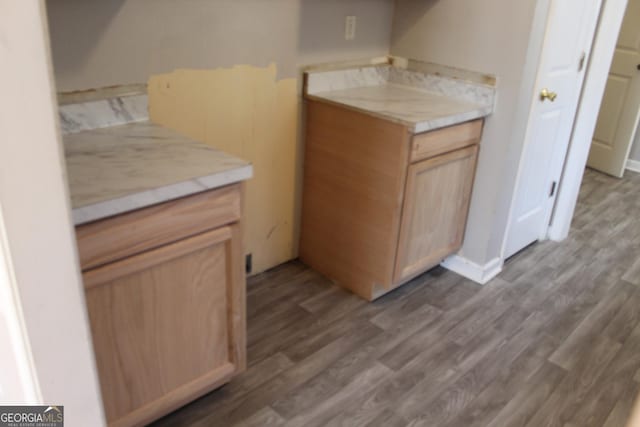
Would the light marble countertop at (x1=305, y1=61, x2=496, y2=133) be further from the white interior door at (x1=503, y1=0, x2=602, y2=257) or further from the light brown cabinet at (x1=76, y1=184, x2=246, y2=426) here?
the light brown cabinet at (x1=76, y1=184, x2=246, y2=426)

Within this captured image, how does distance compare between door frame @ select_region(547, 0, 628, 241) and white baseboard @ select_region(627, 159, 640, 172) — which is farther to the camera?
white baseboard @ select_region(627, 159, 640, 172)

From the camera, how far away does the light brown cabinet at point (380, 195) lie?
2238 millimetres

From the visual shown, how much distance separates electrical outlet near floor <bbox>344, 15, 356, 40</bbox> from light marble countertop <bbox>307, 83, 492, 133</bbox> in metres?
0.24

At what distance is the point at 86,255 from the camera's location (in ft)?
4.25

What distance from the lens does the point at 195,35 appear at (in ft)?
6.52

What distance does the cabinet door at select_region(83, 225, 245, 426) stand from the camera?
1.42m

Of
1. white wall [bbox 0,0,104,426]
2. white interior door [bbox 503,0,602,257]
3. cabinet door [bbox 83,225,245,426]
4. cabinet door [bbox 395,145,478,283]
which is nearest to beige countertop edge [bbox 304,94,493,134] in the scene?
cabinet door [bbox 395,145,478,283]

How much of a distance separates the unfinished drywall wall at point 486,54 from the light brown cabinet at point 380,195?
81mm

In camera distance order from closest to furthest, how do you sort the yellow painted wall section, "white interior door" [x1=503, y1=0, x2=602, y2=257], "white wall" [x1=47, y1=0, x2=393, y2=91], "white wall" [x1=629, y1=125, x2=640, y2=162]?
"white wall" [x1=47, y1=0, x2=393, y2=91] → the yellow painted wall section → "white interior door" [x1=503, y1=0, x2=602, y2=257] → "white wall" [x1=629, y1=125, x2=640, y2=162]

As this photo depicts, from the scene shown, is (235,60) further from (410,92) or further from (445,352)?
(445,352)

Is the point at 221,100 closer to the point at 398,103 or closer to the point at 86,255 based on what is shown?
the point at 398,103

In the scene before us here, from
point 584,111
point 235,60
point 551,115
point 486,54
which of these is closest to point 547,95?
point 551,115

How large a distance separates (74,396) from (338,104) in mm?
1651

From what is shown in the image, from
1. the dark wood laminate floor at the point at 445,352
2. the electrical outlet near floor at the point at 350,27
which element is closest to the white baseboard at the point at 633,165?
the dark wood laminate floor at the point at 445,352
